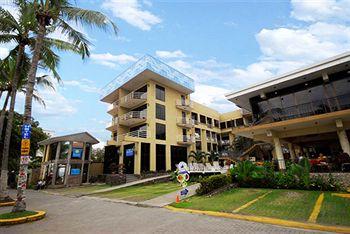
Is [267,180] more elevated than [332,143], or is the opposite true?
[332,143]

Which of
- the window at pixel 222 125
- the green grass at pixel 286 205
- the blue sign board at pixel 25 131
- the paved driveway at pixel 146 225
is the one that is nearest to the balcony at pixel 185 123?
the window at pixel 222 125

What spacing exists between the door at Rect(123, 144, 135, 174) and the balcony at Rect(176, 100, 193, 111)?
9808 millimetres

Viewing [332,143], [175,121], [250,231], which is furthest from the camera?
[175,121]

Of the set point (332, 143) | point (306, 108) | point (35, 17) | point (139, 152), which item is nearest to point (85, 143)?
point (139, 152)

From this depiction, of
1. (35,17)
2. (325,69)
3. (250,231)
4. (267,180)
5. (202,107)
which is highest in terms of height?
(202,107)

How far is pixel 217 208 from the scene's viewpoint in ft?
27.0

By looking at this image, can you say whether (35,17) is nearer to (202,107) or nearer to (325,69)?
(325,69)

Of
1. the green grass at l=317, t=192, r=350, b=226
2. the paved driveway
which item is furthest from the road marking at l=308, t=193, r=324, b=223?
the paved driveway

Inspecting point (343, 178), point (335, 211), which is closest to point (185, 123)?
point (343, 178)

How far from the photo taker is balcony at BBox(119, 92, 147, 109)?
1118 inches

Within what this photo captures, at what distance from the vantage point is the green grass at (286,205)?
22.4 ft

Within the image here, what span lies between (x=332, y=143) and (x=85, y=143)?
990 inches

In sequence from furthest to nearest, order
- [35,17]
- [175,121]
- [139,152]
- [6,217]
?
[175,121], [139,152], [35,17], [6,217]

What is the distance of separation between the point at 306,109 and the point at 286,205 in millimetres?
9145
